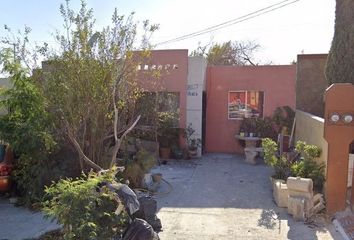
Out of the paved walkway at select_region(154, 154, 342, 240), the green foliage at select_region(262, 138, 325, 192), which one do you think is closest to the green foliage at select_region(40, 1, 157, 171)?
the paved walkway at select_region(154, 154, 342, 240)

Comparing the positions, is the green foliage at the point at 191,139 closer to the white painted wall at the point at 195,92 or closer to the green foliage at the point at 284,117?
the white painted wall at the point at 195,92

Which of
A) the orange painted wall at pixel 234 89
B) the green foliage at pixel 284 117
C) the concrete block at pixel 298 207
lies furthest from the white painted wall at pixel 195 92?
the concrete block at pixel 298 207

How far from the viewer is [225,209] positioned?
696cm

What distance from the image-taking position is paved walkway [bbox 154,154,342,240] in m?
5.71

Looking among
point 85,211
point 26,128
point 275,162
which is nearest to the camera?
point 85,211

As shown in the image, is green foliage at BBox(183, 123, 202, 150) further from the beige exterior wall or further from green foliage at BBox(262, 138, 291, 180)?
green foliage at BBox(262, 138, 291, 180)

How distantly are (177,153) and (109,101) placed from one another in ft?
18.5

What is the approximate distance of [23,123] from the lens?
6930 millimetres

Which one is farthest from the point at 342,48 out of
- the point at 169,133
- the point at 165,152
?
the point at 165,152

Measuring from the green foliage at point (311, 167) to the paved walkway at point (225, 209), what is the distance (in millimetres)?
789

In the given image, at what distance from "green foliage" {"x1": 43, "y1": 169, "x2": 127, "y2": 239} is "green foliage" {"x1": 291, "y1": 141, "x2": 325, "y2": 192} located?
3.95 meters

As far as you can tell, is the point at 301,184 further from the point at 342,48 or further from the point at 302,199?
the point at 342,48

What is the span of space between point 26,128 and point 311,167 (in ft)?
17.6

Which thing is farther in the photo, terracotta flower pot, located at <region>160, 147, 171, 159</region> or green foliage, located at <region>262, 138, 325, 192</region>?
terracotta flower pot, located at <region>160, 147, 171, 159</region>
